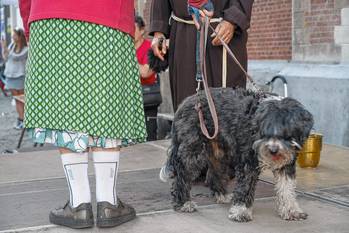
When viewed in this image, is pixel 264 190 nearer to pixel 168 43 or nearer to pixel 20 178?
pixel 168 43

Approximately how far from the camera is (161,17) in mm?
5734

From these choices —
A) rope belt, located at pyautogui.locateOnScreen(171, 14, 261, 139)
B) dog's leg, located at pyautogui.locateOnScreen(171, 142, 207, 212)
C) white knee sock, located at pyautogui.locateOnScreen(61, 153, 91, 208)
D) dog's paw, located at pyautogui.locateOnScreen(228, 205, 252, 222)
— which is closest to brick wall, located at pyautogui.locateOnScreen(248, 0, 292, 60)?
rope belt, located at pyautogui.locateOnScreen(171, 14, 261, 139)

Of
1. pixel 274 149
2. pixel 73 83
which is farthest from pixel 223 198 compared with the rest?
pixel 73 83

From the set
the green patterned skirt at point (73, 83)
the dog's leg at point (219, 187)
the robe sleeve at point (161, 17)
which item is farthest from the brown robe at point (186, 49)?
the green patterned skirt at point (73, 83)

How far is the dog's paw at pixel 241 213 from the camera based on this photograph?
461 centimetres

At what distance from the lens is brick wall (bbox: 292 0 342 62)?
8.43m

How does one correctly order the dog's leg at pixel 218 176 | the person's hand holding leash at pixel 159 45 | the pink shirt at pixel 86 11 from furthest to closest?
the person's hand holding leash at pixel 159 45
the dog's leg at pixel 218 176
the pink shirt at pixel 86 11

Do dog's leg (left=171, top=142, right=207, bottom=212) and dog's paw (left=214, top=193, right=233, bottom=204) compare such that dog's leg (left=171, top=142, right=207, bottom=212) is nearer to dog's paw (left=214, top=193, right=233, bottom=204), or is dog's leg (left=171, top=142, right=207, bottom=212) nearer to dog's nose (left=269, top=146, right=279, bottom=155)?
dog's paw (left=214, top=193, right=233, bottom=204)

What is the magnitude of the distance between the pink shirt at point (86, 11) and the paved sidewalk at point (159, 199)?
1379 millimetres

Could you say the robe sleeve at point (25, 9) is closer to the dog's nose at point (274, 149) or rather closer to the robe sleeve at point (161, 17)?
the robe sleeve at point (161, 17)

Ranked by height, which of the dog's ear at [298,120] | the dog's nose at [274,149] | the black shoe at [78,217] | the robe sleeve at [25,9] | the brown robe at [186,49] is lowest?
the black shoe at [78,217]

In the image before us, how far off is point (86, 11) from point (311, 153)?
302cm

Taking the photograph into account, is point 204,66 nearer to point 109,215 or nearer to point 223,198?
point 223,198

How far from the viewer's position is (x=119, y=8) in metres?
4.41
